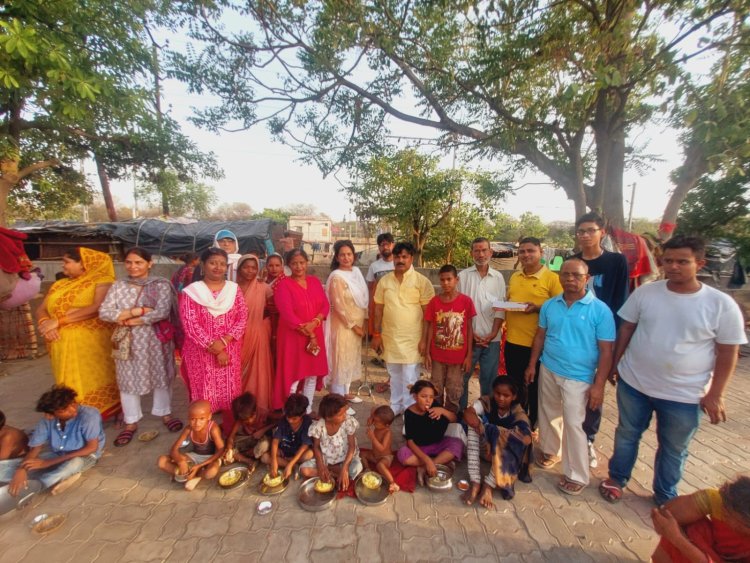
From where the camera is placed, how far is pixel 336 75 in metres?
5.69

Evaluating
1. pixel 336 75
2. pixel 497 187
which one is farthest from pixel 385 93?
pixel 497 187

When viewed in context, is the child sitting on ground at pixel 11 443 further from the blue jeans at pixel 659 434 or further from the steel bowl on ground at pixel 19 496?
the blue jeans at pixel 659 434

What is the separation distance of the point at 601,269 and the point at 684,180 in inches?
160

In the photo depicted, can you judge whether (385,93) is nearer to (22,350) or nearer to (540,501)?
(540,501)

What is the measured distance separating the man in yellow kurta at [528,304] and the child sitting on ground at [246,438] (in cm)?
230

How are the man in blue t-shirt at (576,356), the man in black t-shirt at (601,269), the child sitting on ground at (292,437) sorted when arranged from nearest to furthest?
→ the man in blue t-shirt at (576,356), the child sitting on ground at (292,437), the man in black t-shirt at (601,269)

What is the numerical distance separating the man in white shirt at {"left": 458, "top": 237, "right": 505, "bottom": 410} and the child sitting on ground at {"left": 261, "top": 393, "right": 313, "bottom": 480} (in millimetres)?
1588

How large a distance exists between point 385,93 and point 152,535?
21.6 ft

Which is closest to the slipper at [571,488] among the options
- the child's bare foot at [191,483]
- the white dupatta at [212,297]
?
the child's bare foot at [191,483]

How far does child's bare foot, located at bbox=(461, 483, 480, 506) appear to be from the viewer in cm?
243

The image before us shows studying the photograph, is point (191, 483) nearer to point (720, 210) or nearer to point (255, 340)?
point (255, 340)

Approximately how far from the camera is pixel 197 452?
2820mm

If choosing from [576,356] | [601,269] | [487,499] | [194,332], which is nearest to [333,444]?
[487,499]

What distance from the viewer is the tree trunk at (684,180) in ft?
16.5
